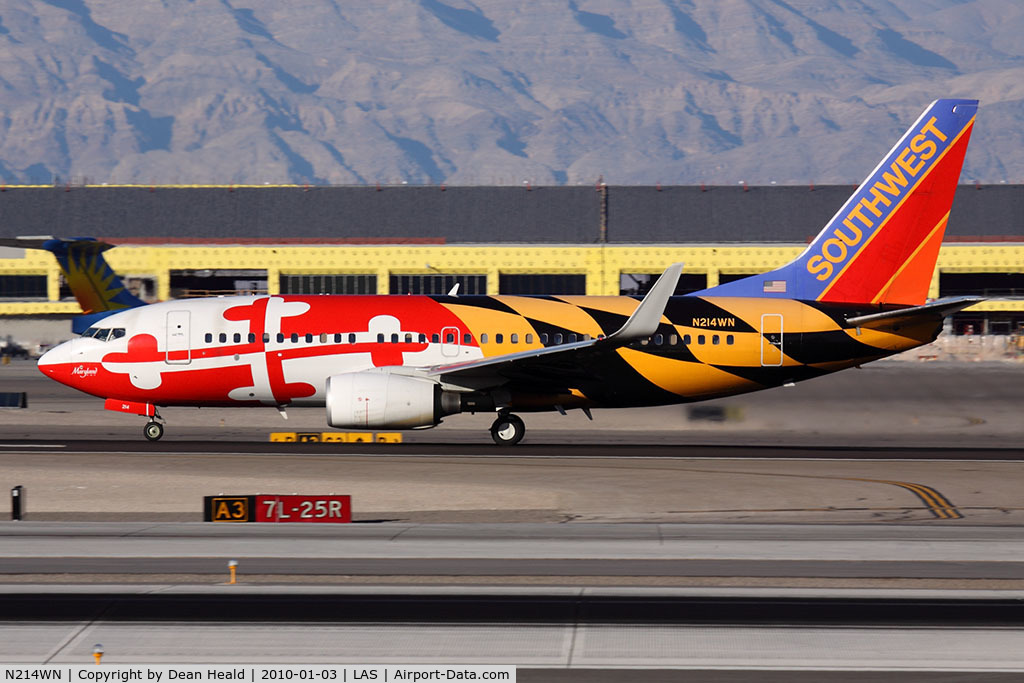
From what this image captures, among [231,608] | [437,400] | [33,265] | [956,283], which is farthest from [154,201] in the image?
[231,608]

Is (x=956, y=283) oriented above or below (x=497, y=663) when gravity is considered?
above

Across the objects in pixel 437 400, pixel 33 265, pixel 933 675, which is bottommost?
pixel 933 675

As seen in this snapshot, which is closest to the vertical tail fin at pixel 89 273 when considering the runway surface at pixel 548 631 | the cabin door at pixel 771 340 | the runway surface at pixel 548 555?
the runway surface at pixel 548 555

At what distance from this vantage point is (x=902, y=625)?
1736cm

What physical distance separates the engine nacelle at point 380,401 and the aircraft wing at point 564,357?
0.90m

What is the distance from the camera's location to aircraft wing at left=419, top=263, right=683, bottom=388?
33.5 m

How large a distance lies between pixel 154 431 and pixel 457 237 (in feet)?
161

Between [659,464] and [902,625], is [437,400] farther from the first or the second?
[902,625]

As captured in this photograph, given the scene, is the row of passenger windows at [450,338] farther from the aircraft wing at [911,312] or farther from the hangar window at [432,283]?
the hangar window at [432,283]

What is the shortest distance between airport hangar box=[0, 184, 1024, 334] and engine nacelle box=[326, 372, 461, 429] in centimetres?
4504

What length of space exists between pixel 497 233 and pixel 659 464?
53662 mm

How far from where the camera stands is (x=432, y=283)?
3211 inches

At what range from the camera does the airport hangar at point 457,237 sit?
Result: 80375mm

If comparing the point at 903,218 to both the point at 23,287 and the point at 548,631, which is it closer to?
the point at 548,631
